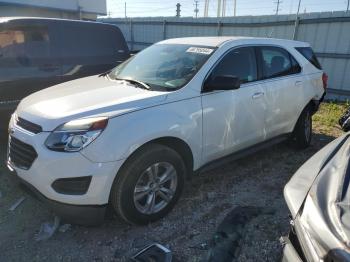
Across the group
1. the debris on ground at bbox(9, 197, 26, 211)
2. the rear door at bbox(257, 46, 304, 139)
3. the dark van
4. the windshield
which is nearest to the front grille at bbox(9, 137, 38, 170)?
the debris on ground at bbox(9, 197, 26, 211)

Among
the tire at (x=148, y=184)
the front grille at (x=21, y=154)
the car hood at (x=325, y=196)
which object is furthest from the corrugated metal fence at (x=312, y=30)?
the front grille at (x=21, y=154)

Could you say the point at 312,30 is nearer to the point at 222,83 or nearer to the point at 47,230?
the point at 222,83

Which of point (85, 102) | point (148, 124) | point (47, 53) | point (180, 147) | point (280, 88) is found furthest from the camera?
point (47, 53)

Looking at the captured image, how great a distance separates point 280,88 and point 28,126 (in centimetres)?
318

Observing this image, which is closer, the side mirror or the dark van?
the side mirror

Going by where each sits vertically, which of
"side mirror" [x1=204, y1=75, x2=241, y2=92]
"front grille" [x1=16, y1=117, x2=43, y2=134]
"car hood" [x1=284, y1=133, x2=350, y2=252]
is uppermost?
"side mirror" [x1=204, y1=75, x2=241, y2=92]

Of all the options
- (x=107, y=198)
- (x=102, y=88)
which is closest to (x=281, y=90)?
(x=102, y=88)

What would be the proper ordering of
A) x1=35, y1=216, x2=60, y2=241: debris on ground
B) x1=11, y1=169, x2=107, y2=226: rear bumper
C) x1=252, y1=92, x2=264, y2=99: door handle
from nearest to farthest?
x1=11, y1=169, x2=107, y2=226: rear bumper < x1=35, y1=216, x2=60, y2=241: debris on ground < x1=252, y1=92, x2=264, y2=99: door handle

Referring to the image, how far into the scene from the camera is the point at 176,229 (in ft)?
10.6

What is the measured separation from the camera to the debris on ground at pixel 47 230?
310 centimetres

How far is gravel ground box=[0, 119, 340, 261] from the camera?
291 cm

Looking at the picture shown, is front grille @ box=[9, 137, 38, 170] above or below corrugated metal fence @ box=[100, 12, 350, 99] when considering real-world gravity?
below

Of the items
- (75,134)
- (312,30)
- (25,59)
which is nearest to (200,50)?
(75,134)

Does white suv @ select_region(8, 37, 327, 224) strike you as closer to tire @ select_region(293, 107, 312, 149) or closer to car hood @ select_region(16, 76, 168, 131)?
car hood @ select_region(16, 76, 168, 131)
